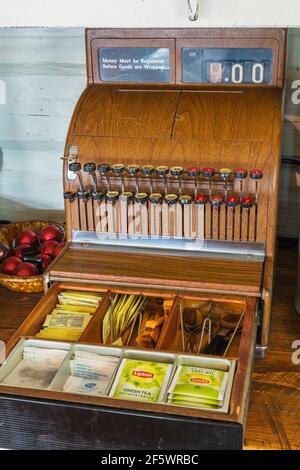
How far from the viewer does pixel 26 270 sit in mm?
2004

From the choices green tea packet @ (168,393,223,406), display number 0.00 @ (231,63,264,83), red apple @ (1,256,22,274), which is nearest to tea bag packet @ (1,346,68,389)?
green tea packet @ (168,393,223,406)

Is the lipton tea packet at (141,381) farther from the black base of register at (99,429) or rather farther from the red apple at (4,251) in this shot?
the red apple at (4,251)

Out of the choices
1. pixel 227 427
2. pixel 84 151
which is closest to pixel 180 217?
pixel 84 151

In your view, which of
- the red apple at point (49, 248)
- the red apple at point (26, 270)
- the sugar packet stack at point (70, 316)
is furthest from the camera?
the red apple at point (49, 248)

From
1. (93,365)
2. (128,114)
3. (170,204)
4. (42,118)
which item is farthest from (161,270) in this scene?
(42,118)

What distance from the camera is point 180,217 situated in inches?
72.4

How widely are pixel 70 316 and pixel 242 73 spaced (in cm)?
93

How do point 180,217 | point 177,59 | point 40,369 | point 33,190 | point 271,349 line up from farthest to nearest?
point 33,190
point 177,59
point 180,217
point 271,349
point 40,369

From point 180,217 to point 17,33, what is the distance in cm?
107

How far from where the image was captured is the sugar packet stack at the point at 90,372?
140 cm

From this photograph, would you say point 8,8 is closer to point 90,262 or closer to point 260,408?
point 90,262

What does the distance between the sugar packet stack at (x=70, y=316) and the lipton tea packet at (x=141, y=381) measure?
0.73 ft

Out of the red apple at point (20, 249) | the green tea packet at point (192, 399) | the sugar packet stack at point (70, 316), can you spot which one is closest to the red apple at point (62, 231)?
the red apple at point (20, 249)

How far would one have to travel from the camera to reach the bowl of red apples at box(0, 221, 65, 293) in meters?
1.97
